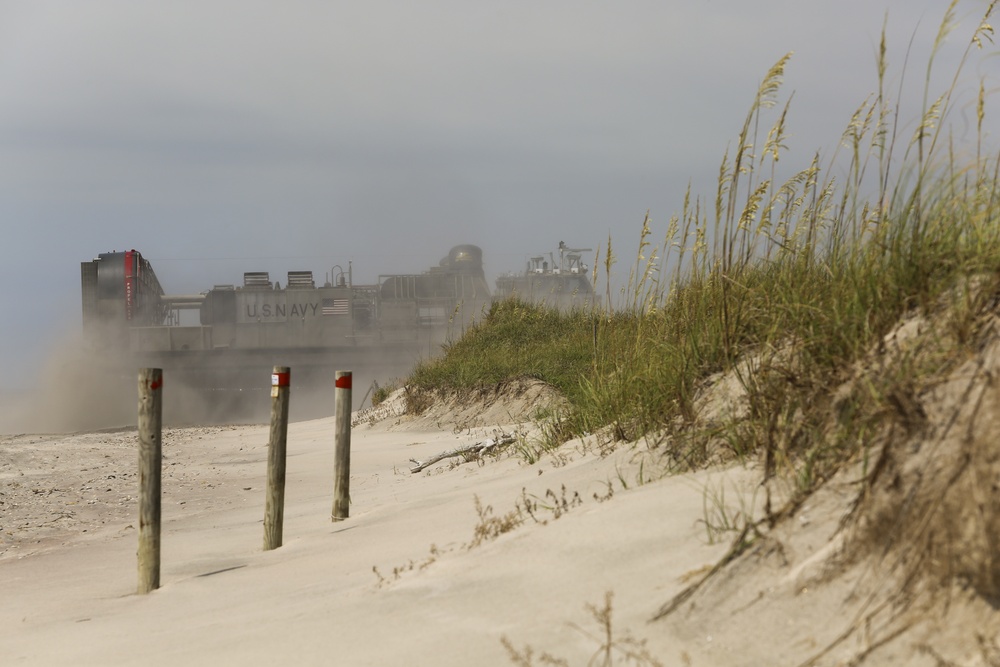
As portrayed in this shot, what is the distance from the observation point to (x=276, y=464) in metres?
5.29

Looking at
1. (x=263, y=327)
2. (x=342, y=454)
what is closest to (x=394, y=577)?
(x=342, y=454)

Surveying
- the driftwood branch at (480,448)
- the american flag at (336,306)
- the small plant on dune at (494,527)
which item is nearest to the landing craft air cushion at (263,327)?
the american flag at (336,306)

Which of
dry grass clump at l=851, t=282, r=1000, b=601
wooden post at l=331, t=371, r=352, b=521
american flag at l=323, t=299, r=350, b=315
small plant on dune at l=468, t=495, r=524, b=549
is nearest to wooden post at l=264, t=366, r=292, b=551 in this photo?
wooden post at l=331, t=371, r=352, b=521

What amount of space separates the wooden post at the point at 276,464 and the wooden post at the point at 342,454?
39 cm

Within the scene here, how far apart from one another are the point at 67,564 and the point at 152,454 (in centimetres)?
146

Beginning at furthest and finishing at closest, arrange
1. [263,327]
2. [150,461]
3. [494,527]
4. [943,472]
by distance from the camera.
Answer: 1. [263,327]
2. [150,461]
3. [494,527]
4. [943,472]

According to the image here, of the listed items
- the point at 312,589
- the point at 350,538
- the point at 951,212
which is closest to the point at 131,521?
the point at 350,538

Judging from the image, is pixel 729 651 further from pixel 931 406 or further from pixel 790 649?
pixel 931 406

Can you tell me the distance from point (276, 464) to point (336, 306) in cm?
3705

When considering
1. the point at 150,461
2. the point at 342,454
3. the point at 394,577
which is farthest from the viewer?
the point at 342,454

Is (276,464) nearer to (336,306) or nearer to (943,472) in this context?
(943,472)

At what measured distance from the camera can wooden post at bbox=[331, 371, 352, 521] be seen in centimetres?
568

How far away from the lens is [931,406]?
96.2 inches

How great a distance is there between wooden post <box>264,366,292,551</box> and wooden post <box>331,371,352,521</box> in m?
0.39
